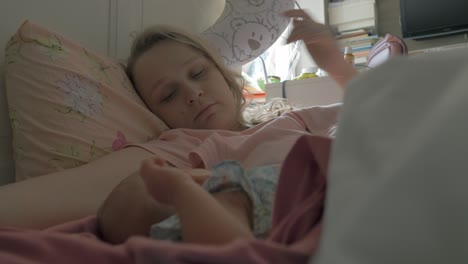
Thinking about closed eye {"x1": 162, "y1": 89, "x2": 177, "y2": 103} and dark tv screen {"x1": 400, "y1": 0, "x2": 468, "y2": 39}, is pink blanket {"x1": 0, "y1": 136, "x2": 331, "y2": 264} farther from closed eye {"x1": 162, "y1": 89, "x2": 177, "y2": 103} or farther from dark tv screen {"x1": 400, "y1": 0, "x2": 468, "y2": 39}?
dark tv screen {"x1": 400, "y1": 0, "x2": 468, "y2": 39}

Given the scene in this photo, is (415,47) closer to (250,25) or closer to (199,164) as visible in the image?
(250,25)

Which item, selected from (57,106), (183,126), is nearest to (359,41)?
(183,126)

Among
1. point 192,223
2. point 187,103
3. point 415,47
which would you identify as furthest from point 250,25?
point 415,47

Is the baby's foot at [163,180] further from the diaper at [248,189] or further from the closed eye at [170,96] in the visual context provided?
the closed eye at [170,96]

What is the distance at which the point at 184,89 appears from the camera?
0.93 m

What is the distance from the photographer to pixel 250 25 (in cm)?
127

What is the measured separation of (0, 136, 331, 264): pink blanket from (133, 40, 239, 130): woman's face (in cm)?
61

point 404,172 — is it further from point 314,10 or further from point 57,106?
point 314,10

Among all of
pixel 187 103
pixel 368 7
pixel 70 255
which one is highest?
pixel 70 255

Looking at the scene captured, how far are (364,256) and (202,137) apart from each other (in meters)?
0.69

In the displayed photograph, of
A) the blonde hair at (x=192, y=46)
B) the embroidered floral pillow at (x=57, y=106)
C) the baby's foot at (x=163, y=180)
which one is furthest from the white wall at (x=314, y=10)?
the baby's foot at (x=163, y=180)

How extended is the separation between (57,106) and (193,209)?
0.55m

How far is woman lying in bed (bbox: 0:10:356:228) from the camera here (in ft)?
1.93

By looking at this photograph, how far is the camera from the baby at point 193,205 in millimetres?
305
